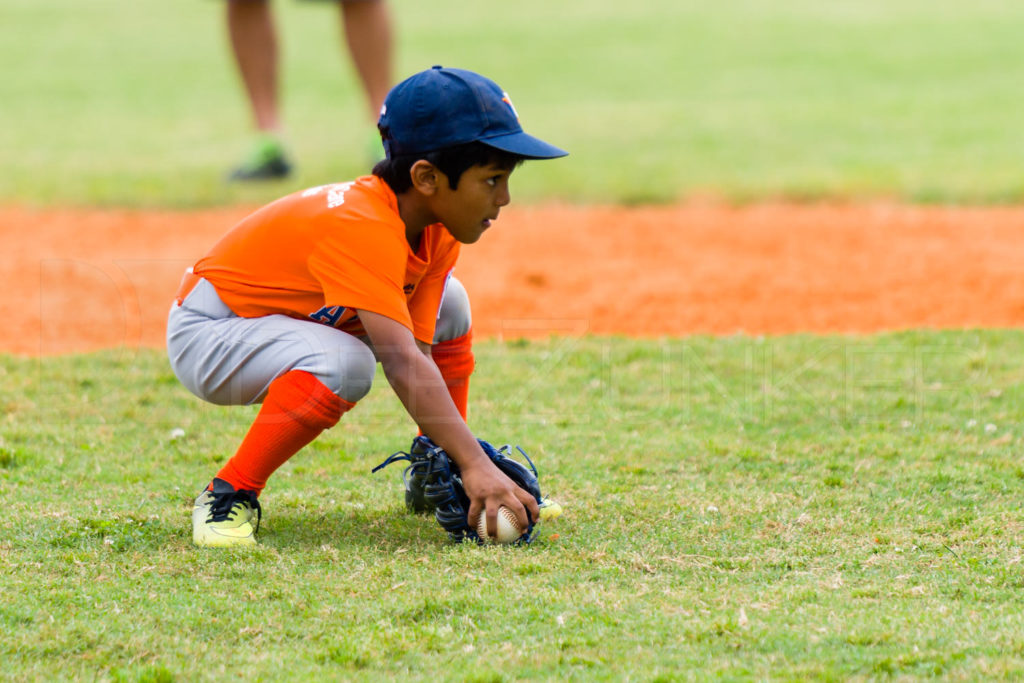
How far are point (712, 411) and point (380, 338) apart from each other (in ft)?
5.53

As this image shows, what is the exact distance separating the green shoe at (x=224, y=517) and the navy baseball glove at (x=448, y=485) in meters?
0.32

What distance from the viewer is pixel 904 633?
2316 mm

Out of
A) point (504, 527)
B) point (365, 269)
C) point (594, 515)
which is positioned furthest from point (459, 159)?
point (594, 515)

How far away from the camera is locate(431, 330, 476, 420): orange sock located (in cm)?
333

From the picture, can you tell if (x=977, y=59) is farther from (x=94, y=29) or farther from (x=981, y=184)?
(x=94, y=29)

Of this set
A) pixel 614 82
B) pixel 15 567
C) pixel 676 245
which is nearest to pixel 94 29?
pixel 614 82

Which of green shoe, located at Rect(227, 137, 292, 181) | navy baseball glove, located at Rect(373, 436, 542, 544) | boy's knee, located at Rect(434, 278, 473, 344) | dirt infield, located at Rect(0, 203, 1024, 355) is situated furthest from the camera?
green shoe, located at Rect(227, 137, 292, 181)

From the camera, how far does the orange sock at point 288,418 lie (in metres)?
2.84

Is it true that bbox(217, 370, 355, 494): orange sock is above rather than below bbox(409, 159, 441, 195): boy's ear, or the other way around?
below

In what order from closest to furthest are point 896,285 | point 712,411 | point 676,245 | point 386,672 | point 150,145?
1. point 386,672
2. point 712,411
3. point 896,285
4. point 676,245
5. point 150,145

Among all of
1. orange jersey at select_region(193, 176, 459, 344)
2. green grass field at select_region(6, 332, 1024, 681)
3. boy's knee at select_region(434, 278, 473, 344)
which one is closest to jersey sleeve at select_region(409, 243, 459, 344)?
orange jersey at select_region(193, 176, 459, 344)

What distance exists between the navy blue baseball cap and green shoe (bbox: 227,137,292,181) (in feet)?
16.5

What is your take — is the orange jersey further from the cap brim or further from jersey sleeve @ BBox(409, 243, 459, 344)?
the cap brim

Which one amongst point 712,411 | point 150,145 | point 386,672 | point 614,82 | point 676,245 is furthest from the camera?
point 614,82
